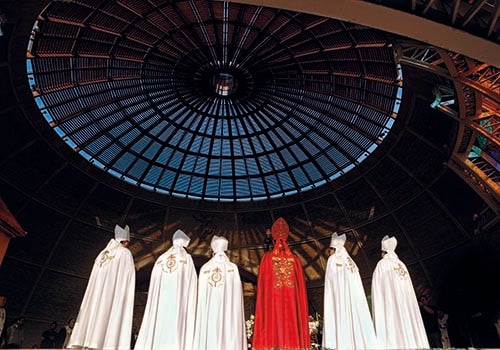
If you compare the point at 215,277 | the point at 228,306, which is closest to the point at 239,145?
the point at 215,277

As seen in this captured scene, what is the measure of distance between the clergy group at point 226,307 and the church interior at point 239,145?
4.05 metres

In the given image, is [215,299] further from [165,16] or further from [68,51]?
[68,51]

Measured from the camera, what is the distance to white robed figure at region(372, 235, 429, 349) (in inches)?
336

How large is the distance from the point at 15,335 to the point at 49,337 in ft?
6.02

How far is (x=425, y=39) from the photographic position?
32.0ft

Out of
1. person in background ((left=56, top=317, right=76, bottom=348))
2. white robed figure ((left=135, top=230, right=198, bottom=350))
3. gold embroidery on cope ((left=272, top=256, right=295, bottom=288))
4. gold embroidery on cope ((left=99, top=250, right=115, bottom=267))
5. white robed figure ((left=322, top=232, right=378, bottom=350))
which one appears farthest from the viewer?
person in background ((left=56, top=317, right=76, bottom=348))

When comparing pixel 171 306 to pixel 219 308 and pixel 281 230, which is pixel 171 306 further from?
pixel 281 230

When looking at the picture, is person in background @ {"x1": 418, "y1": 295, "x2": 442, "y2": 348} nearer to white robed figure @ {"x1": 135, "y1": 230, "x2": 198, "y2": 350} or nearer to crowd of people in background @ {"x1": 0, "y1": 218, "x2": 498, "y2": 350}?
crowd of people in background @ {"x1": 0, "y1": 218, "x2": 498, "y2": 350}

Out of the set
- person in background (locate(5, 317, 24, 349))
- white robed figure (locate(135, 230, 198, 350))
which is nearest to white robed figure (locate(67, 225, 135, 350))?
white robed figure (locate(135, 230, 198, 350))

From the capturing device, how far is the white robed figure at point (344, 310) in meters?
8.36

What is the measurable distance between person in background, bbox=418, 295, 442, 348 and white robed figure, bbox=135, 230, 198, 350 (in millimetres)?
13484

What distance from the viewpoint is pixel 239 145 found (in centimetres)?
2308

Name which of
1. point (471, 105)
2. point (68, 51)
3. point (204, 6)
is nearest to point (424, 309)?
point (471, 105)

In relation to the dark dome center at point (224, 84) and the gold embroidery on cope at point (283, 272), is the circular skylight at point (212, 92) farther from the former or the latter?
the gold embroidery on cope at point (283, 272)
